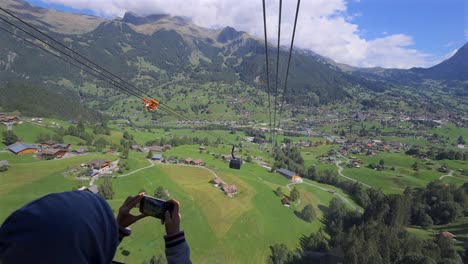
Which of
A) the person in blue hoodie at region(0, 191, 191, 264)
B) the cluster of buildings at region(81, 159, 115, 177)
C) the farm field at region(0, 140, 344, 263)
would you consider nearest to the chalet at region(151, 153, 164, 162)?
the farm field at region(0, 140, 344, 263)

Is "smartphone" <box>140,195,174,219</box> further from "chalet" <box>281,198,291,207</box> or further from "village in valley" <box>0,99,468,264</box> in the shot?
"chalet" <box>281,198,291,207</box>

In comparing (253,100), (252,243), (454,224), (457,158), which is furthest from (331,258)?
(253,100)

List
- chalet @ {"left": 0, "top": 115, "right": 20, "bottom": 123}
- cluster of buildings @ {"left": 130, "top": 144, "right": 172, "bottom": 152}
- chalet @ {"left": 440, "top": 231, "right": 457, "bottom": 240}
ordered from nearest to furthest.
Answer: chalet @ {"left": 440, "top": 231, "right": 457, "bottom": 240}
chalet @ {"left": 0, "top": 115, "right": 20, "bottom": 123}
cluster of buildings @ {"left": 130, "top": 144, "right": 172, "bottom": 152}

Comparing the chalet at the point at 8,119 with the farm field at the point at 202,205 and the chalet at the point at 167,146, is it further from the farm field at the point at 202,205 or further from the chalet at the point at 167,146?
the chalet at the point at 167,146

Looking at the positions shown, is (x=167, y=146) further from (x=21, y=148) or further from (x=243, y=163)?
(x=21, y=148)

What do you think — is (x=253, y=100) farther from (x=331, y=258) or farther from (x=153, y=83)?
(x=331, y=258)

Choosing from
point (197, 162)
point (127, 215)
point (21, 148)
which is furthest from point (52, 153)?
point (127, 215)
